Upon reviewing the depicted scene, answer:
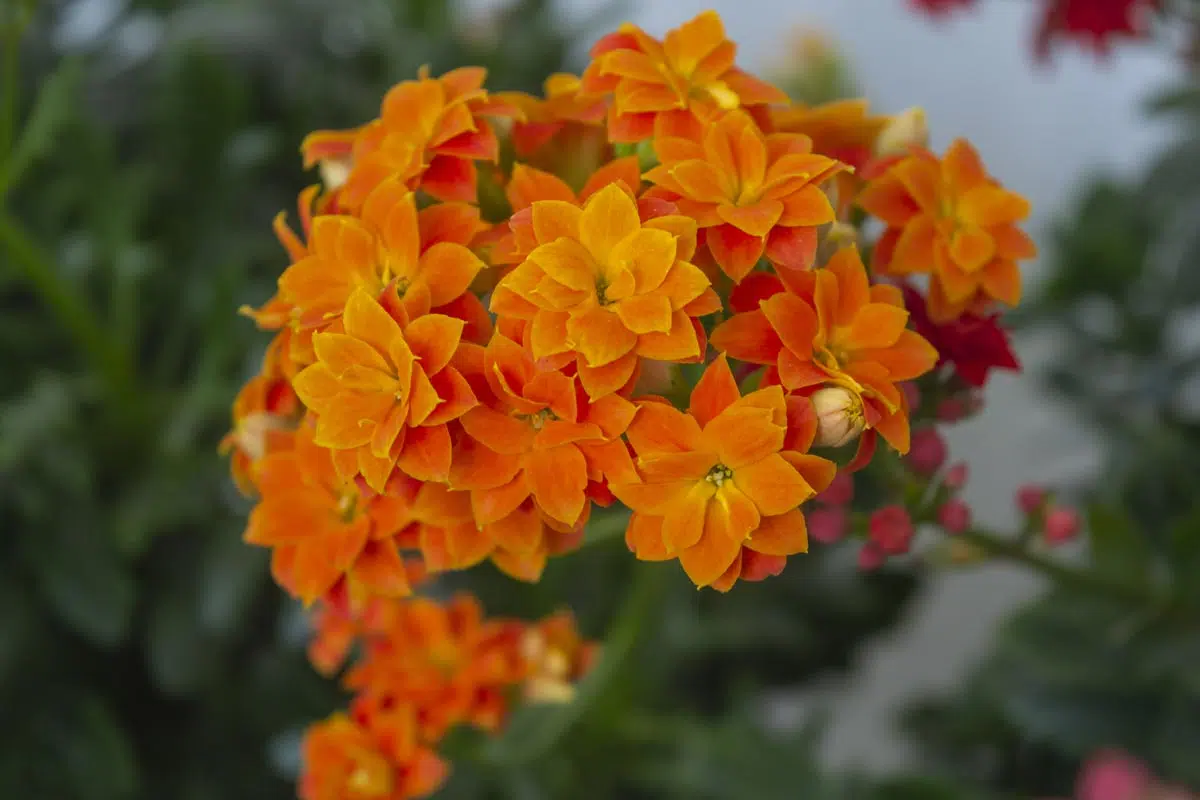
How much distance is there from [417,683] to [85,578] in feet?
1.15

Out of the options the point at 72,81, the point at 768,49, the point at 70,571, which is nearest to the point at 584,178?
the point at 72,81

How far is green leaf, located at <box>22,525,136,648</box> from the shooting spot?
729 millimetres

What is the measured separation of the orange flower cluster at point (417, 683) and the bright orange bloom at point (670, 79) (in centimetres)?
27

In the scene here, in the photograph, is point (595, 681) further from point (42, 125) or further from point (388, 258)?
point (42, 125)

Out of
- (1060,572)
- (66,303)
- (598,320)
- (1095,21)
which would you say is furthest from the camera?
(1095,21)

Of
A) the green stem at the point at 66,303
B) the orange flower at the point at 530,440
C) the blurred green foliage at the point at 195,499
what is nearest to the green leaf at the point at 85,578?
the blurred green foliage at the point at 195,499

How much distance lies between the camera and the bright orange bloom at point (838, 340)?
1.11ft

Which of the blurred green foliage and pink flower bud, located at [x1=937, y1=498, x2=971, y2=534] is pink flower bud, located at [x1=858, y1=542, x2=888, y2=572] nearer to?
pink flower bud, located at [x1=937, y1=498, x2=971, y2=534]

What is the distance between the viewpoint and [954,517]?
1.50 ft

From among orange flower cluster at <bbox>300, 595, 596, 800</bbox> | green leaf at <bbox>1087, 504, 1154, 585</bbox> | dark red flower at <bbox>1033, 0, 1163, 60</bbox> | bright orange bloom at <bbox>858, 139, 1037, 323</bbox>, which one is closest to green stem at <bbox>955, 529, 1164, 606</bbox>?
green leaf at <bbox>1087, 504, 1154, 585</bbox>

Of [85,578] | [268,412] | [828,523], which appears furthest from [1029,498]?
[85,578]

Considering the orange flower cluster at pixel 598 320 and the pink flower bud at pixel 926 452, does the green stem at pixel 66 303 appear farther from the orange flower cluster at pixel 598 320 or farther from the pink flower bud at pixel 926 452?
the pink flower bud at pixel 926 452

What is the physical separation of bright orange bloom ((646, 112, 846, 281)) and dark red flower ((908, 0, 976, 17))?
663mm

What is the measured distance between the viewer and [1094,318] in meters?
0.94
